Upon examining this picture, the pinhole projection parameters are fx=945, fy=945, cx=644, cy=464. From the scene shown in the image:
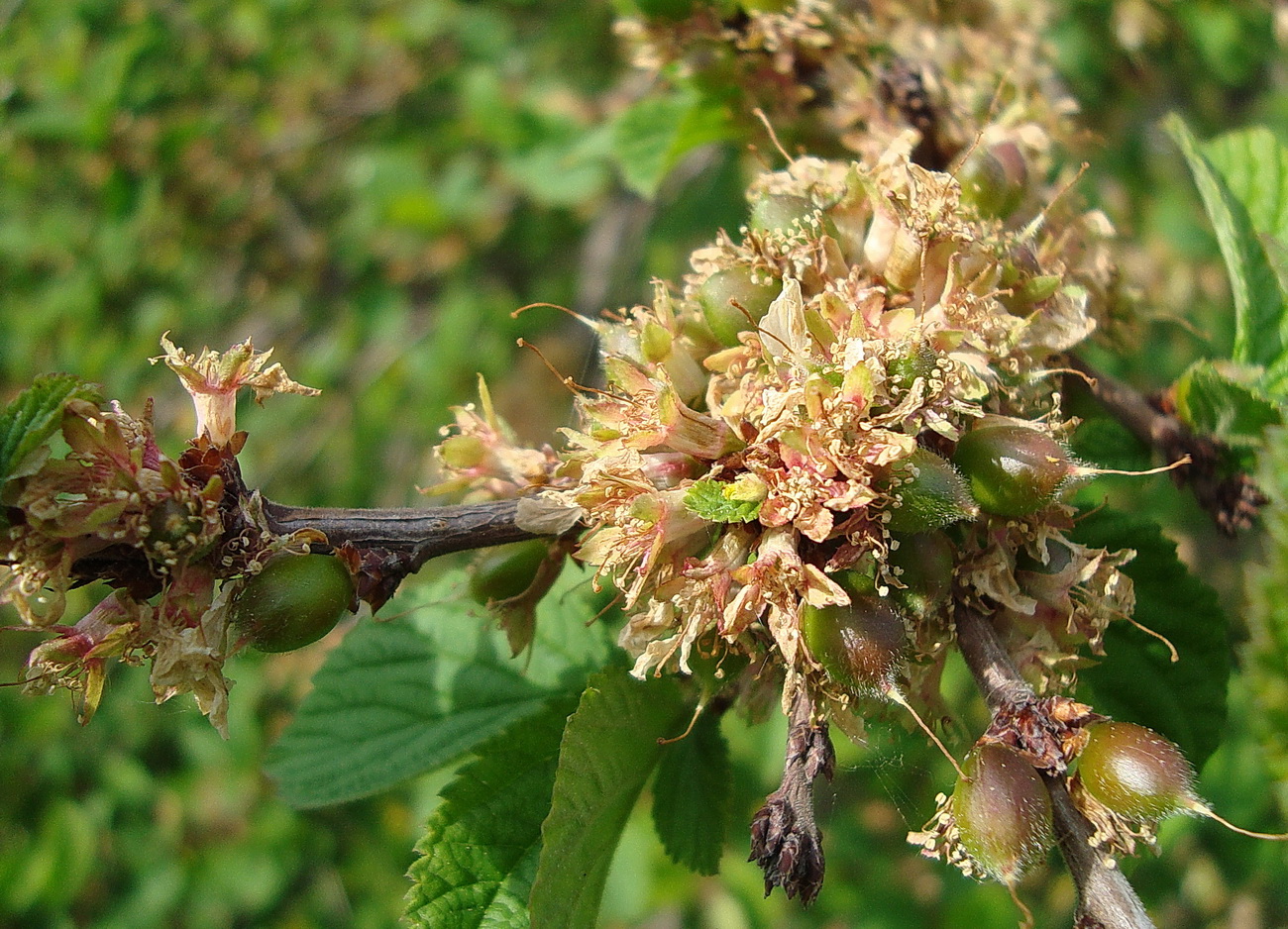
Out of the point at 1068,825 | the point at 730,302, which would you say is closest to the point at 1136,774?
the point at 1068,825

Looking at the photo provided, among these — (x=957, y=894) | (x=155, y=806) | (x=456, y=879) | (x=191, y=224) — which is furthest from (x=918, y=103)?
(x=155, y=806)

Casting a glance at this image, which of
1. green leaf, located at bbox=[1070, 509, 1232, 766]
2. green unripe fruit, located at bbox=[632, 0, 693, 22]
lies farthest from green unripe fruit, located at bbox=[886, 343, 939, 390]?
green unripe fruit, located at bbox=[632, 0, 693, 22]

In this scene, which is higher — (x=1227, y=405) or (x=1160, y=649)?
(x=1227, y=405)

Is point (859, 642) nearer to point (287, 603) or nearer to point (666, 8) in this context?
point (287, 603)

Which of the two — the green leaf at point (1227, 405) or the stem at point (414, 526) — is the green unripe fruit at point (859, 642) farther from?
the green leaf at point (1227, 405)

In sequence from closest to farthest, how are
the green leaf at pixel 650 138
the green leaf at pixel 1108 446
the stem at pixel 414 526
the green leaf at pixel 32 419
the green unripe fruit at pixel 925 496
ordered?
the green leaf at pixel 32 419, the green unripe fruit at pixel 925 496, the stem at pixel 414 526, the green leaf at pixel 1108 446, the green leaf at pixel 650 138

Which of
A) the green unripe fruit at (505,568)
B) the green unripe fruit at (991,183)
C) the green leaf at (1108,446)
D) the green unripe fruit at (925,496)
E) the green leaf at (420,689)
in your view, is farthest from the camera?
the green leaf at (420,689)

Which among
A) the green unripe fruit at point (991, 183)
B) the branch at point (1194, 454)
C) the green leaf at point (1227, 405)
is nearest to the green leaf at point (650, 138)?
the green unripe fruit at point (991, 183)
